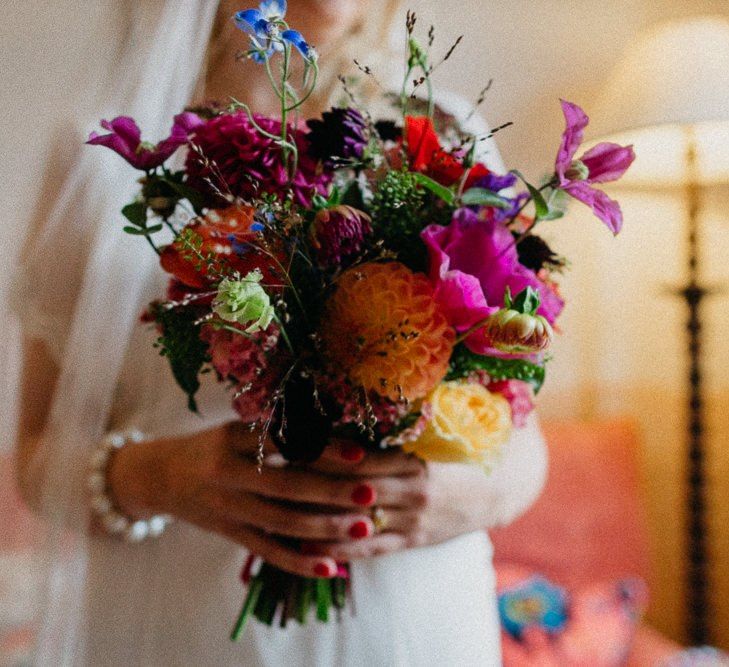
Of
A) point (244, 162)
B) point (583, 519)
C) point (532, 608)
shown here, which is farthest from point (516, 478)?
point (583, 519)

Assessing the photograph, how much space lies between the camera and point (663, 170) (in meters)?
1.70

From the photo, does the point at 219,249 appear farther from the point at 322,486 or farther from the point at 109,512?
the point at 109,512

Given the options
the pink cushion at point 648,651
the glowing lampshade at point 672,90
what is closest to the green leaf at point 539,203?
the glowing lampshade at point 672,90

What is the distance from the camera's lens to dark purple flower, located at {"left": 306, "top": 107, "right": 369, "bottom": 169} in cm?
47

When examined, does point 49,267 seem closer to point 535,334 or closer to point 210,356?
point 210,356

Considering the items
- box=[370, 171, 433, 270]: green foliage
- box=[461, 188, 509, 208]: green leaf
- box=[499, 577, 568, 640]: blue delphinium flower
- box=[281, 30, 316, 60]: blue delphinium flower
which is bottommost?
box=[499, 577, 568, 640]: blue delphinium flower

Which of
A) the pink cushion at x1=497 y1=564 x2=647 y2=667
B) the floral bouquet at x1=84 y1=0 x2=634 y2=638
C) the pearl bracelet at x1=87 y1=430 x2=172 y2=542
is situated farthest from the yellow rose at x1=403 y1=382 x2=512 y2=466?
the pink cushion at x1=497 y1=564 x2=647 y2=667

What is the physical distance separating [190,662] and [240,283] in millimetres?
517

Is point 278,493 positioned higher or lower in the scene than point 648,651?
higher

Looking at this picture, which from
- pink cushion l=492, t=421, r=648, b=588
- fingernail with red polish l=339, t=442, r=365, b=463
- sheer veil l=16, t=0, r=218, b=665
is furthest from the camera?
pink cushion l=492, t=421, r=648, b=588

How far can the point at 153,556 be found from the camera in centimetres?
79

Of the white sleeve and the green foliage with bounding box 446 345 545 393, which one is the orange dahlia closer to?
the green foliage with bounding box 446 345 545 393

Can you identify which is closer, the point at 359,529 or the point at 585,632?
the point at 359,529

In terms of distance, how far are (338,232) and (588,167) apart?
17cm
